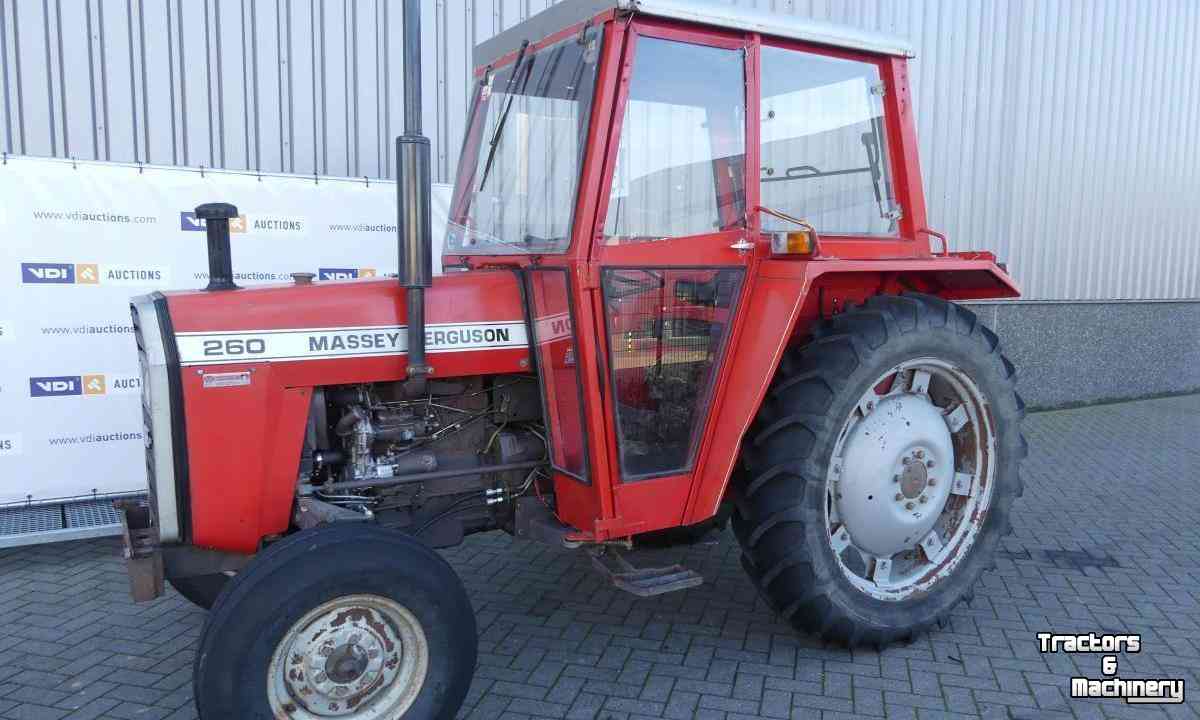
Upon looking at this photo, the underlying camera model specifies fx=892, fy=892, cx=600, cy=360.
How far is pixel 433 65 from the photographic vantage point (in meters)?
5.89

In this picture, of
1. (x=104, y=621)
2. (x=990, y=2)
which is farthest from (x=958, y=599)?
(x=990, y=2)

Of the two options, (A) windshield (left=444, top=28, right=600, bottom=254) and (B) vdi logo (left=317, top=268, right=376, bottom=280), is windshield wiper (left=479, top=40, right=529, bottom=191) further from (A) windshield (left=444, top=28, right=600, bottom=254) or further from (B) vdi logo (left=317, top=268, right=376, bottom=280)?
(B) vdi logo (left=317, top=268, right=376, bottom=280)

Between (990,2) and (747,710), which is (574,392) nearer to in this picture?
(747,710)

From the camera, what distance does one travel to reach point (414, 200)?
2.62m

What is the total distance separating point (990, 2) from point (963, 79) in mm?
769

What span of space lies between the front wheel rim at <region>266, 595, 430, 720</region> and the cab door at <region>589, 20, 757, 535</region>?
2.61ft

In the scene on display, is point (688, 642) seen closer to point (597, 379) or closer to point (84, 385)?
point (597, 379)

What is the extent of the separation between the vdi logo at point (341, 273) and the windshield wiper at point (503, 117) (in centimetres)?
192

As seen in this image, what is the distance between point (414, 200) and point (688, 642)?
2.03 meters

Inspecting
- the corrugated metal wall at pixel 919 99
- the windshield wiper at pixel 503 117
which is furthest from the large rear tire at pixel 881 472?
the corrugated metal wall at pixel 919 99

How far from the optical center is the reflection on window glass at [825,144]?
10.6 ft

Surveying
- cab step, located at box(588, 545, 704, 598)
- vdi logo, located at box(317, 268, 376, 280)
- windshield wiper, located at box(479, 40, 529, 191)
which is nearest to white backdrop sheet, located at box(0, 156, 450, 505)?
vdi logo, located at box(317, 268, 376, 280)

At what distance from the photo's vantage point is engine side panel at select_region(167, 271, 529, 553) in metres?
2.73

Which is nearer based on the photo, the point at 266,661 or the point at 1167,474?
the point at 266,661
